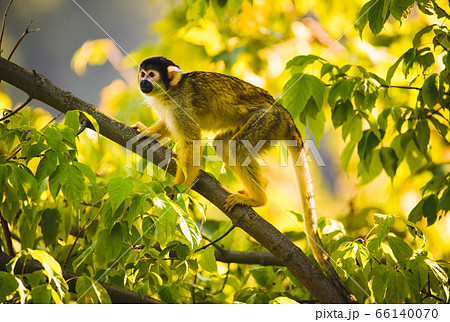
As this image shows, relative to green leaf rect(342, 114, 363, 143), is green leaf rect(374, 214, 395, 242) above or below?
below

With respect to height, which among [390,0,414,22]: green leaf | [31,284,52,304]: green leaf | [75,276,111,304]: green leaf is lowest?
[31,284,52,304]: green leaf

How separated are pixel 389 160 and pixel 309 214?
485 millimetres

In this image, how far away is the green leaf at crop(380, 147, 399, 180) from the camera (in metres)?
2.28

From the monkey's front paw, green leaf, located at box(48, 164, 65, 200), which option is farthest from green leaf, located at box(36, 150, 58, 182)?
the monkey's front paw

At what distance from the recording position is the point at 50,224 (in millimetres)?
2059

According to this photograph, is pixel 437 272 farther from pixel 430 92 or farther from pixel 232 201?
pixel 232 201

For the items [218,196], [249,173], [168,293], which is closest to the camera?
[168,293]

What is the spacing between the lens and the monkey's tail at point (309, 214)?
1.99m

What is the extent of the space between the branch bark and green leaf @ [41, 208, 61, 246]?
440 millimetres

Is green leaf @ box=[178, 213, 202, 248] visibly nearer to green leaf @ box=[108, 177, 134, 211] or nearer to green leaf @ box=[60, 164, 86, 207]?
green leaf @ box=[108, 177, 134, 211]

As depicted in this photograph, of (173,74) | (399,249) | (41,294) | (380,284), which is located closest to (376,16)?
(399,249)

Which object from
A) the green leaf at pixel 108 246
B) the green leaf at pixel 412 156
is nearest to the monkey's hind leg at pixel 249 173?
the green leaf at pixel 412 156

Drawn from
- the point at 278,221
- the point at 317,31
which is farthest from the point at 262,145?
the point at 317,31
